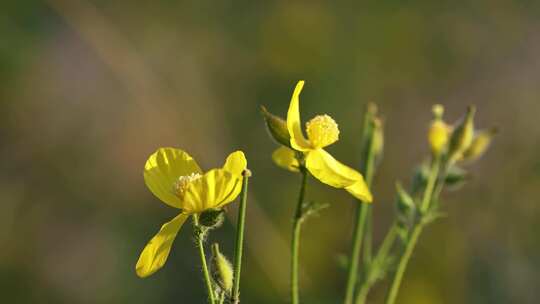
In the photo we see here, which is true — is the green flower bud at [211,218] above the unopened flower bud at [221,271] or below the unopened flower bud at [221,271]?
above

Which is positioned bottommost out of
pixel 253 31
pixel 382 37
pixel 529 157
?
pixel 529 157

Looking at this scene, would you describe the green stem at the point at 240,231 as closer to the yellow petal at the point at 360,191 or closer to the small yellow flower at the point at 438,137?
the yellow petal at the point at 360,191

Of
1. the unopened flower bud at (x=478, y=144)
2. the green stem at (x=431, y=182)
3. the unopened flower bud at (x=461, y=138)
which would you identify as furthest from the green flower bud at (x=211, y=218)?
the unopened flower bud at (x=478, y=144)

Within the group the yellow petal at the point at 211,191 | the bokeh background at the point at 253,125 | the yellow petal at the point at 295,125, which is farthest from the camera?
the bokeh background at the point at 253,125

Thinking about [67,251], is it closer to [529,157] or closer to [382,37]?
[382,37]

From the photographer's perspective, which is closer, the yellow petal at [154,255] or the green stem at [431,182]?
the yellow petal at [154,255]

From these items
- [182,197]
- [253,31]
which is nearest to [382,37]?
[253,31]

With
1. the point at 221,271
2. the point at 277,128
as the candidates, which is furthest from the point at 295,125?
the point at 221,271
